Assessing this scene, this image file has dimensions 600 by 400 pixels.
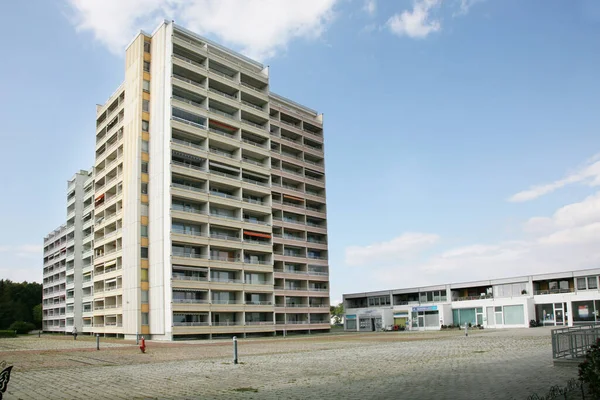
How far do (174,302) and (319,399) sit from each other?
48611mm

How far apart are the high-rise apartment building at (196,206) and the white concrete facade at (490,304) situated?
1313 centimetres

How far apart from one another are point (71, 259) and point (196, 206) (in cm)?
5359

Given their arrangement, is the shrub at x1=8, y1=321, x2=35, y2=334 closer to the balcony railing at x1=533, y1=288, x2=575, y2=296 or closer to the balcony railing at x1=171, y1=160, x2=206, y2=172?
the balcony railing at x1=171, y1=160, x2=206, y2=172

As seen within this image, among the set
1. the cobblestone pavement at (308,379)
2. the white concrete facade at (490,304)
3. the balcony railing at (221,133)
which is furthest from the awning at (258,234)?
the cobblestone pavement at (308,379)

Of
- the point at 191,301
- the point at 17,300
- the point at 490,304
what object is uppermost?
the point at 191,301

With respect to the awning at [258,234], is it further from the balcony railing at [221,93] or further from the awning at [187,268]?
the balcony railing at [221,93]

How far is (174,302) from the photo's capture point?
58.2m

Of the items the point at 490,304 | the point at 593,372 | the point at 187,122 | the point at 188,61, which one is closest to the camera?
the point at 593,372

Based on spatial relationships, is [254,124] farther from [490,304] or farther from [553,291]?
[553,291]

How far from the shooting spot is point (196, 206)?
65.2 metres

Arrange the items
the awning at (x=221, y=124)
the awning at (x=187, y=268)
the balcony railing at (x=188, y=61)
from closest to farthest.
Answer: the awning at (x=187, y=268)
the balcony railing at (x=188, y=61)
the awning at (x=221, y=124)

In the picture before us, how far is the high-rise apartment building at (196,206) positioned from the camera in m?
61.3

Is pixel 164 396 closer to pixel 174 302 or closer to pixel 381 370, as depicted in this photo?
pixel 381 370

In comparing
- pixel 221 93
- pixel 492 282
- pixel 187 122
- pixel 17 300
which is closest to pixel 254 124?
pixel 221 93
